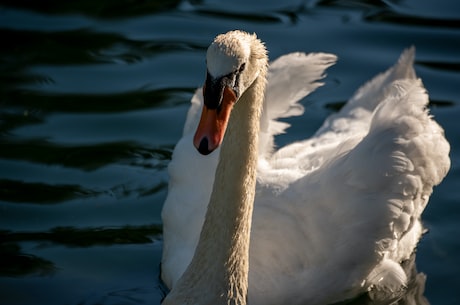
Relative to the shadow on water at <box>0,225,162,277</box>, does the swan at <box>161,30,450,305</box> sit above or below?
above

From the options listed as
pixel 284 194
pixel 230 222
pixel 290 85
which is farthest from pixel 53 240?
pixel 230 222

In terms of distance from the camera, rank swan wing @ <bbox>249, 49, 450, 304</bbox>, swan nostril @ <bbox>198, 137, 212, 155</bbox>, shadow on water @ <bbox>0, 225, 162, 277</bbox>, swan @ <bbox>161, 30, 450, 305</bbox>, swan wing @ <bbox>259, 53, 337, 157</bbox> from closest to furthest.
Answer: swan nostril @ <bbox>198, 137, 212, 155</bbox> < swan @ <bbox>161, 30, 450, 305</bbox> < swan wing @ <bbox>249, 49, 450, 304</bbox> < shadow on water @ <bbox>0, 225, 162, 277</bbox> < swan wing @ <bbox>259, 53, 337, 157</bbox>

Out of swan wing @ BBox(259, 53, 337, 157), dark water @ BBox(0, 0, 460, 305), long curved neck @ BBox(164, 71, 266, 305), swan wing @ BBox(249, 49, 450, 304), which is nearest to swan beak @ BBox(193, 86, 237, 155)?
long curved neck @ BBox(164, 71, 266, 305)

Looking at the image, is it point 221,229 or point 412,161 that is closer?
point 221,229

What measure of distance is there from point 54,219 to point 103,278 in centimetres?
84

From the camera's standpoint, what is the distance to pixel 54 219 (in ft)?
25.9

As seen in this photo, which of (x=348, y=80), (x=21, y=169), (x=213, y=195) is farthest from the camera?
(x=348, y=80)

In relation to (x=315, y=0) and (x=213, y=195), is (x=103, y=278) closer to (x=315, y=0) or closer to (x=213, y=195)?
(x=213, y=195)

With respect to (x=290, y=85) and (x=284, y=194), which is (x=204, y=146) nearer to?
(x=284, y=194)

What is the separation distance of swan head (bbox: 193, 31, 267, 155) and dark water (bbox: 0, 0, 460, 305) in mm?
2171

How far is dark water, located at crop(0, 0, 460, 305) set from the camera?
744 cm

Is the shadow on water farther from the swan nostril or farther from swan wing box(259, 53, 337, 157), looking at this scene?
the swan nostril

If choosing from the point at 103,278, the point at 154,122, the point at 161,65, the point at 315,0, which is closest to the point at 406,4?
the point at 315,0

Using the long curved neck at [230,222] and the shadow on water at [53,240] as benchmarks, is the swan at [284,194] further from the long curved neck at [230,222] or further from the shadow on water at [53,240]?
the shadow on water at [53,240]
